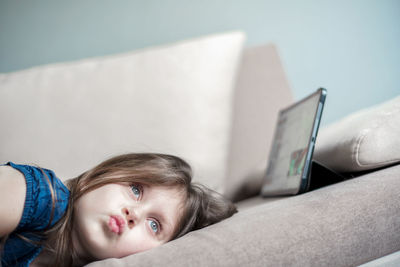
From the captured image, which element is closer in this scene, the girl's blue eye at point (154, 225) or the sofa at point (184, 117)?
the girl's blue eye at point (154, 225)

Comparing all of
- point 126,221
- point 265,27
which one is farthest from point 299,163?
point 265,27

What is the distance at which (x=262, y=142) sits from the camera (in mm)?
1551

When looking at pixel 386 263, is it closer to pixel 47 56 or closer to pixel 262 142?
pixel 262 142

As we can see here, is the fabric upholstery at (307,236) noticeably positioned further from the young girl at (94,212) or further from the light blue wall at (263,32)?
the light blue wall at (263,32)

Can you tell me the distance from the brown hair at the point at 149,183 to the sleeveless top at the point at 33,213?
3 centimetres

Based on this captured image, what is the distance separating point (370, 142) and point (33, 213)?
0.71 metres

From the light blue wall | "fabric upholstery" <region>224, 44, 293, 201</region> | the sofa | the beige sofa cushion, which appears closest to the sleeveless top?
the sofa

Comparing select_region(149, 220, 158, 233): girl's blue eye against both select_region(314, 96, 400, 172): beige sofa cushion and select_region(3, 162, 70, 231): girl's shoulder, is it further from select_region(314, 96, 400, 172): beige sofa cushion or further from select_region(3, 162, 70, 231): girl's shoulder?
select_region(314, 96, 400, 172): beige sofa cushion

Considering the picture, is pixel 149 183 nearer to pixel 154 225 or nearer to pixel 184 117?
pixel 154 225

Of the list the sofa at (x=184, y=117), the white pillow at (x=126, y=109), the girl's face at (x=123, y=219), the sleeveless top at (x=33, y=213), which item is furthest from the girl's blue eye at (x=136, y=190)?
the white pillow at (x=126, y=109)

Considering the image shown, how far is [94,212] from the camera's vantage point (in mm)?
762

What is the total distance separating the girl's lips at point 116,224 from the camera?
74 cm

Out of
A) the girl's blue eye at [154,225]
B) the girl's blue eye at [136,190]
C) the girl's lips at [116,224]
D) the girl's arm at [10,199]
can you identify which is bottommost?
the girl's blue eye at [154,225]

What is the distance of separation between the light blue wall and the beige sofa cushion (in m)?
1.05
